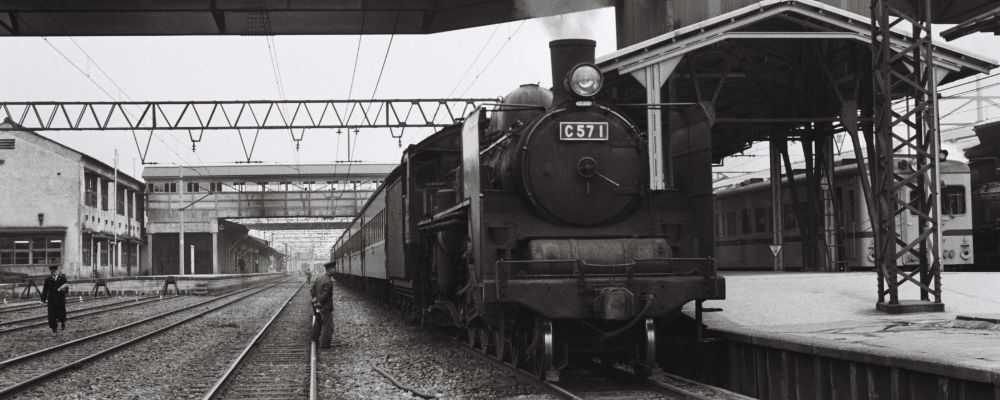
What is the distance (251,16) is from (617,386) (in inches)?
392

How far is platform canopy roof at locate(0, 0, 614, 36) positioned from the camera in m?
15.1

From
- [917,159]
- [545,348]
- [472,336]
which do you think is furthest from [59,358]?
[917,159]

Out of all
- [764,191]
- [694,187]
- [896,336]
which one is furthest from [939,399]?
[764,191]

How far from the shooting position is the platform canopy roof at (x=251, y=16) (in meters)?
15.1

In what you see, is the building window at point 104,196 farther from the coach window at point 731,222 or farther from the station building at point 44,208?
the coach window at point 731,222

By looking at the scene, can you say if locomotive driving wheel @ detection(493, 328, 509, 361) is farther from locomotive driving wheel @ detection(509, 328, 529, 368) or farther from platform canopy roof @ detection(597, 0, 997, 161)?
platform canopy roof @ detection(597, 0, 997, 161)

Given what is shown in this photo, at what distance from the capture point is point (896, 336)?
956 centimetres

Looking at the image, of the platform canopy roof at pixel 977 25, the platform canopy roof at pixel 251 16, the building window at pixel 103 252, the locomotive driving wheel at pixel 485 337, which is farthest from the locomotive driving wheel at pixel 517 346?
the building window at pixel 103 252

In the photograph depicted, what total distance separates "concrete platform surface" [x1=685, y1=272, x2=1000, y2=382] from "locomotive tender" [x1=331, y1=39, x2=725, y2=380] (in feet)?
4.62

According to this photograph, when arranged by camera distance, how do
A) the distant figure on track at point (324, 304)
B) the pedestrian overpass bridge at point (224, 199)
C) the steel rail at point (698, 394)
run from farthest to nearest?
the pedestrian overpass bridge at point (224, 199) → the distant figure on track at point (324, 304) → the steel rail at point (698, 394)

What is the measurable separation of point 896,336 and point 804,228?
13776mm

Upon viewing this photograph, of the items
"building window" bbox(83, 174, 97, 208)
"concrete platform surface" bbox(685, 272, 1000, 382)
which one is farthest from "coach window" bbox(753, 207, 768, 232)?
"building window" bbox(83, 174, 97, 208)

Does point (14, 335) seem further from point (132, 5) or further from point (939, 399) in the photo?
point (939, 399)

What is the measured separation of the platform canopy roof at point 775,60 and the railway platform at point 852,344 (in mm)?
3329
